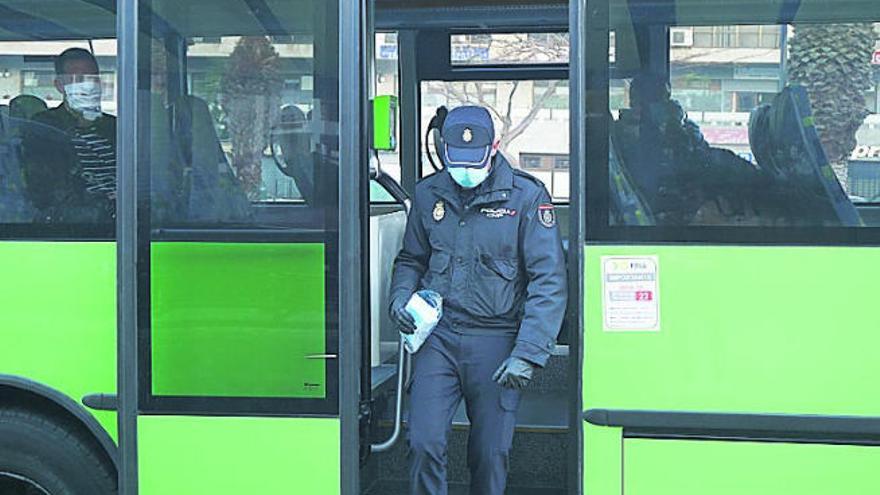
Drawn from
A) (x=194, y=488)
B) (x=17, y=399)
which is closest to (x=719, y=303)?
(x=194, y=488)

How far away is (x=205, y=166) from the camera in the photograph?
365 centimetres

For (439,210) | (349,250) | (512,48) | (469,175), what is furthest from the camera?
(512,48)

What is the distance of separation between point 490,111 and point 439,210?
822 mm

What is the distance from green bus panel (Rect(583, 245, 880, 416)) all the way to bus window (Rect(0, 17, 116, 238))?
64.9 inches

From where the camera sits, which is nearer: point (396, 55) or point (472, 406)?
point (472, 406)

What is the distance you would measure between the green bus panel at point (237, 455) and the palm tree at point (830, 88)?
5.68 feet

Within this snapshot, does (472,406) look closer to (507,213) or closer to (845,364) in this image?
(507,213)

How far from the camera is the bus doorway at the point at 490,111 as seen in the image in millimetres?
4363

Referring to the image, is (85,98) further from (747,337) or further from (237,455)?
(747,337)

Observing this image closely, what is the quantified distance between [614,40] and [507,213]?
69 cm

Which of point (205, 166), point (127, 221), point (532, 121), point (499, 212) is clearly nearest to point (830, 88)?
point (499, 212)

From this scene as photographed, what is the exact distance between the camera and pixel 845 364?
331 centimetres

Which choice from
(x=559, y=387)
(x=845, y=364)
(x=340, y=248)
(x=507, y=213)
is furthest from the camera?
(x=559, y=387)

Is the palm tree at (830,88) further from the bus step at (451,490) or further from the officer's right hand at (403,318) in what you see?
the bus step at (451,490)
